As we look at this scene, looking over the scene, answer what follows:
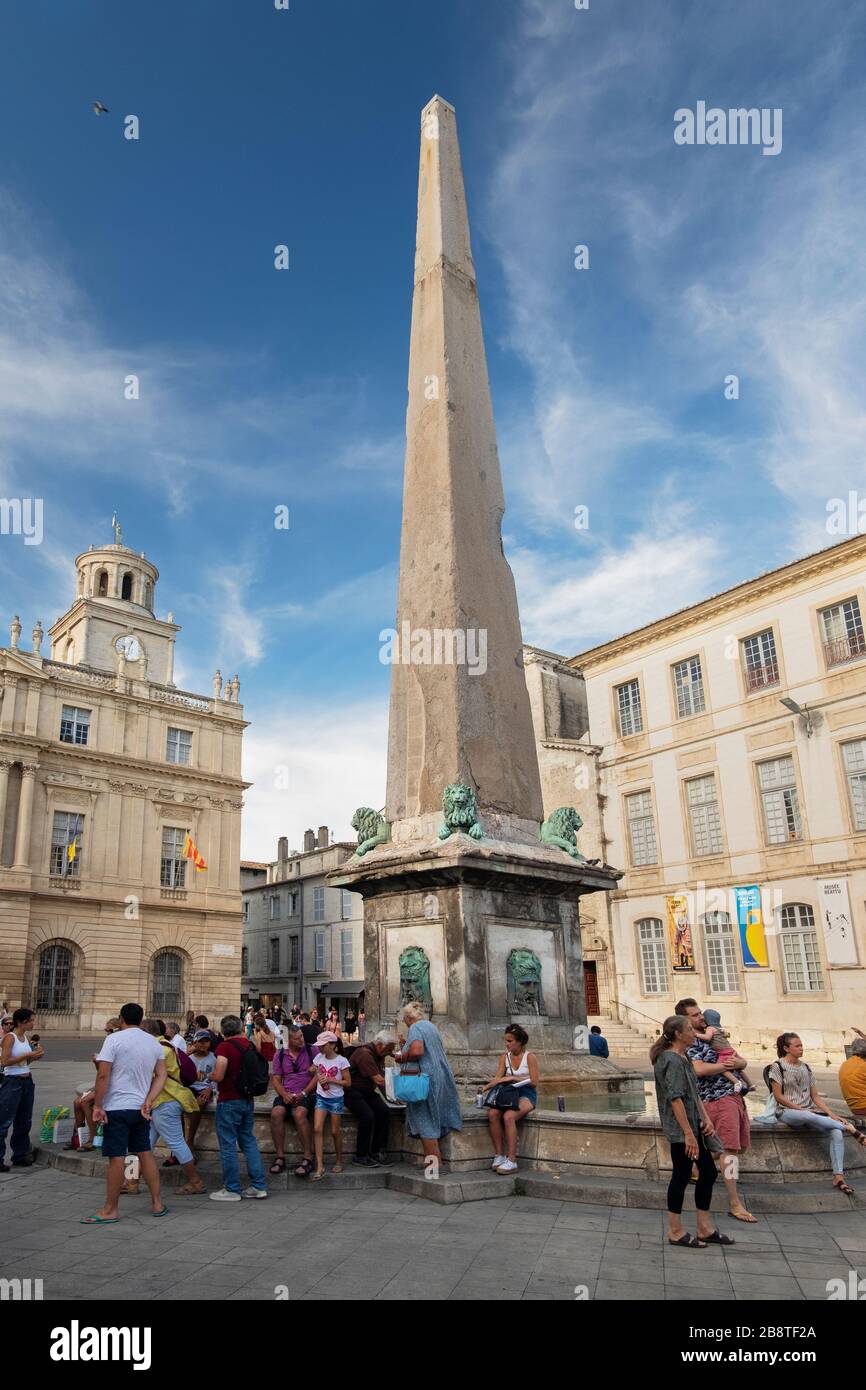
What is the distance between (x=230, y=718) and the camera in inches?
1767

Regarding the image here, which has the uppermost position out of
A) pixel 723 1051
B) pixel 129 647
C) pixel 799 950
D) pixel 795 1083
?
pixel 129 647

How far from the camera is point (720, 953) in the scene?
27.1 m

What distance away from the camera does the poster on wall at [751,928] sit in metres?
26.0

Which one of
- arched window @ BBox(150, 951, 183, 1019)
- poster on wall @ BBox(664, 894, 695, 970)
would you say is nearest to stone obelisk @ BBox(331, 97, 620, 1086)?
poster on wall @ BBox(664, 894, 695, 970)

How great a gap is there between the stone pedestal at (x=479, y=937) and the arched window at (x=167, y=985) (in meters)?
33.6

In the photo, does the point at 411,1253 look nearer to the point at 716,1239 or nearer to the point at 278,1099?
the point at 716,1239

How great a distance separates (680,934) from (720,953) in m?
1.27

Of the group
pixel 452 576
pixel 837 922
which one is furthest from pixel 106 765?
pixel 452 576

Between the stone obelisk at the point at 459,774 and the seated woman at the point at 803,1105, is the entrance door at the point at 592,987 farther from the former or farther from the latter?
the seated woman at the point at 803,1105

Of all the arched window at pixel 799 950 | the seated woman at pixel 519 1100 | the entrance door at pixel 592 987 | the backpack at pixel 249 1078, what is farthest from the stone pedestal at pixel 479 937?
the entrance door at pixel 592 987

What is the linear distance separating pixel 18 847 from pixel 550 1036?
106ft

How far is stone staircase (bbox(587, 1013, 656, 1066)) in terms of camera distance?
27.4m

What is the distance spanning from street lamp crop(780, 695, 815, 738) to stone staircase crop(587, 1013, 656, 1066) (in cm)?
977
